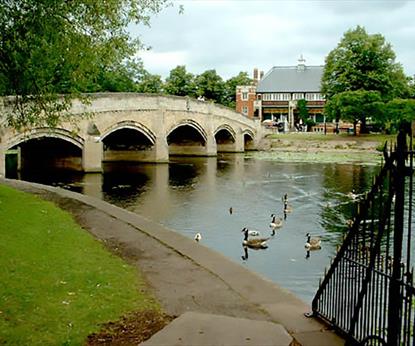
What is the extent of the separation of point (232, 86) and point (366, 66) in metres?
34.0

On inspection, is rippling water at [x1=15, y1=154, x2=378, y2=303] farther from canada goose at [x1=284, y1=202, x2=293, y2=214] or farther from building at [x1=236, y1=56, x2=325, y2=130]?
building at [x1=236, y1=56, x2=325, y2=130]

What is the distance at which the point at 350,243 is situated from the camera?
6516 mm

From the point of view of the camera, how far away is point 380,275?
6.26 meters

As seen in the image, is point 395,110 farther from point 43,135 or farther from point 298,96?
point 43,135

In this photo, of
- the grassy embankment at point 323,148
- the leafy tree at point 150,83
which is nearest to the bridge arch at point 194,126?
the grassy embankment at point 323,148

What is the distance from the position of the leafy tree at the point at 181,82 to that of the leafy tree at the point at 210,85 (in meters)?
1.11

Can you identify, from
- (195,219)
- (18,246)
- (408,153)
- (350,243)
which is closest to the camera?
(408,153)

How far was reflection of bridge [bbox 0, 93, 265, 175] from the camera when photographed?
35.0m

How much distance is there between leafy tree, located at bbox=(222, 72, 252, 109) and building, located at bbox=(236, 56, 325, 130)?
2.18m

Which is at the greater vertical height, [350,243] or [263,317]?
[350,243]

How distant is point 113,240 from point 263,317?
5539 mm

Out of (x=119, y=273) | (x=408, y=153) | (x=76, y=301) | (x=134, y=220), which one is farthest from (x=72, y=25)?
(x=408, y=153)

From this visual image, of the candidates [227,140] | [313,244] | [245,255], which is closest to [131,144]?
[227,140]

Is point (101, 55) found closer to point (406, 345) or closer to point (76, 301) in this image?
point (76, 301)
